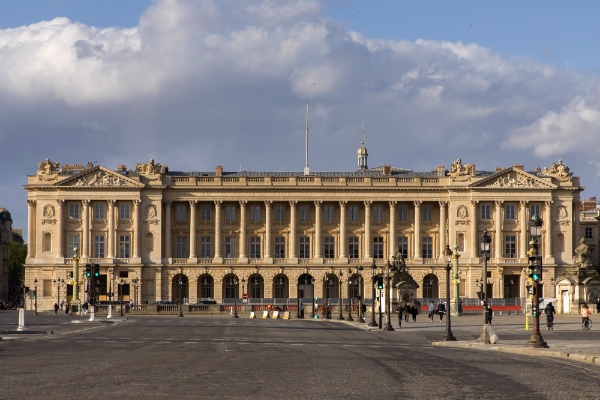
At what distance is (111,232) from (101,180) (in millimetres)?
6576

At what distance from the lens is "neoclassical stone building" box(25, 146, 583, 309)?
468 ft

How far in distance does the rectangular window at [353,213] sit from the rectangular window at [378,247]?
Answer: 3.71 metres

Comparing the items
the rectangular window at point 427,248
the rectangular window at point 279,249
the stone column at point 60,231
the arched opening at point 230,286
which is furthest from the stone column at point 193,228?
the rectangular window at point 427,248

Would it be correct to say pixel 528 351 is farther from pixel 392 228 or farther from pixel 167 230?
pixel 167 230

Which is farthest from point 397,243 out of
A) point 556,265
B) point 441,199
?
point 556,265

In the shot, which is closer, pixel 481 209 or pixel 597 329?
pixel 597 329

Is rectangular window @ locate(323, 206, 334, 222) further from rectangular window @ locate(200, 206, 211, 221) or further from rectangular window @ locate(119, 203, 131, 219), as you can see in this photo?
rectangular window @ locate(119, 203, 131, 219)

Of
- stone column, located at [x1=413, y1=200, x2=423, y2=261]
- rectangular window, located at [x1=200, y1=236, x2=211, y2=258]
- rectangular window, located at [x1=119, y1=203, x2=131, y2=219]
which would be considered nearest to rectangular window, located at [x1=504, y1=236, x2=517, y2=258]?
stone column, located at [x1=413, y1=200, x2=423, y2=261]

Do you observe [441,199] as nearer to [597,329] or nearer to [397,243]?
[397,243]

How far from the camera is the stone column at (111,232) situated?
142250 millimetres

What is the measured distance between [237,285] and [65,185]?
24644 mm

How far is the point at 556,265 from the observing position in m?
143

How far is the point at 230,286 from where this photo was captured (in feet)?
477

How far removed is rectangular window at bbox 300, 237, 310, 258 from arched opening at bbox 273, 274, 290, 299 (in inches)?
150
